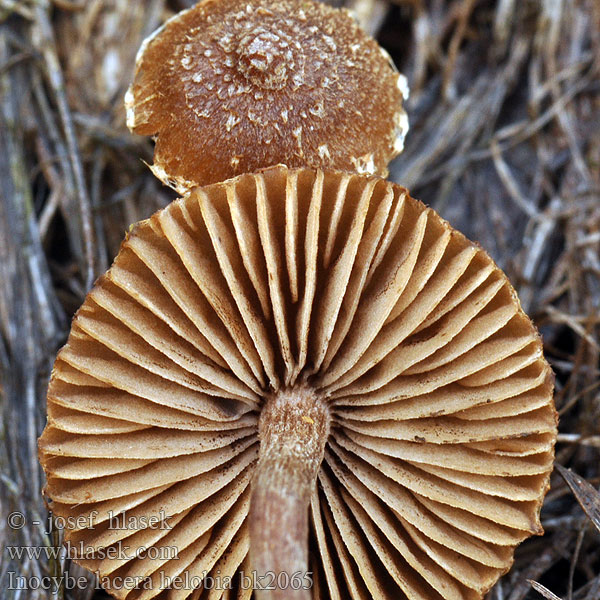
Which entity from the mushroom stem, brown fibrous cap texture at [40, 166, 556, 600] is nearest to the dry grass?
brown fibrous cap texture at [40, 166, 556, 600]

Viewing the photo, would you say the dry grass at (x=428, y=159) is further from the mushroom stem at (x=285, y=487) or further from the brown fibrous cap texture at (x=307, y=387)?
the mushroom stem at (x=285, y=487)

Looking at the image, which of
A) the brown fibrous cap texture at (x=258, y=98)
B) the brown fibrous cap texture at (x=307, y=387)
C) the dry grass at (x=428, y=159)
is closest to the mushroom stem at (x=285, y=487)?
the brown fibrous cap texture at (x=307, y=387)

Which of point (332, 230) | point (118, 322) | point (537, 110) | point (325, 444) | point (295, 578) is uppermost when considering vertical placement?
point (537, 110)

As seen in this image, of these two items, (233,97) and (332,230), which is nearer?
(332,230)

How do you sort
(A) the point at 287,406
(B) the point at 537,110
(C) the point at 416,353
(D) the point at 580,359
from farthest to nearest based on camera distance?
(B) the point at 537,110, (D) the point at 580,359, (A) the point at 287,406, (C) the point at 416,353

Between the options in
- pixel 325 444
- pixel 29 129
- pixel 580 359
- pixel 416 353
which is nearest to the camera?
pixel 416 353

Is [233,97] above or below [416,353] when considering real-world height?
above

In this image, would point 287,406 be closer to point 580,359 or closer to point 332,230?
point 332,230

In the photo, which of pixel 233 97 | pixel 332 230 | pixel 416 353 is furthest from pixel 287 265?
pixel 233 97
